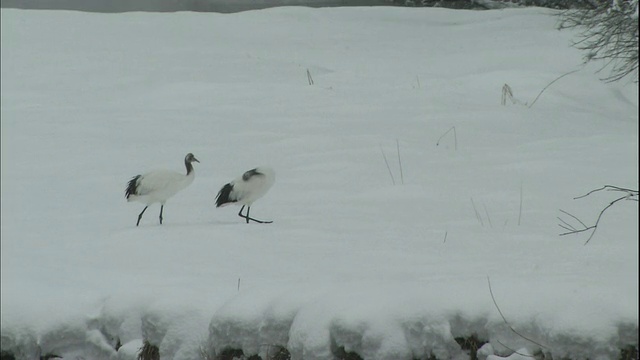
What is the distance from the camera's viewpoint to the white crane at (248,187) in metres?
7.07

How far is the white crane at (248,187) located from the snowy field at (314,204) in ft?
0.69

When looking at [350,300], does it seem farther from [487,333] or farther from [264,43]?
[264,43]

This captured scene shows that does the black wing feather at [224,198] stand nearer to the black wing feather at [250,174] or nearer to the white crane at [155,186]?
the black wing feather at [250,174]

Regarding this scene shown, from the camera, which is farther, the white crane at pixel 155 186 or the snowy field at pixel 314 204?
the white crane at pixel 155 186

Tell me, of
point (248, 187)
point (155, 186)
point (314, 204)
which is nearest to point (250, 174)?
point (248, 187)

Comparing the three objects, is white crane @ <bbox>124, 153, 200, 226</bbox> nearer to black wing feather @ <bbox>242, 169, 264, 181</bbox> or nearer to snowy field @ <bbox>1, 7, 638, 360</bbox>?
snowy field @ <bbox>1, 7, 638, 360</bbox>

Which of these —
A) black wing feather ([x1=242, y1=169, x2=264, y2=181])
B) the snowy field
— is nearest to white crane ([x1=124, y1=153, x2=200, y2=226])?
the snowy field

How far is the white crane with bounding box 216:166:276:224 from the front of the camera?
23.2 feet

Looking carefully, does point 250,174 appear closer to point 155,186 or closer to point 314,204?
point 155,186

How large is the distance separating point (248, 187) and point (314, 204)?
1.00 m

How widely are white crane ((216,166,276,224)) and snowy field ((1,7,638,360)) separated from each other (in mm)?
209

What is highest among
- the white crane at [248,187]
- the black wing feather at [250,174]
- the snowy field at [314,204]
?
the black wing feather at [250,174]

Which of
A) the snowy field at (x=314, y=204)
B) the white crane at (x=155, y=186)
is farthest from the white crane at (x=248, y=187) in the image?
the white crane at (x=155, y=186)

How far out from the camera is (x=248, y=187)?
23.3ft
